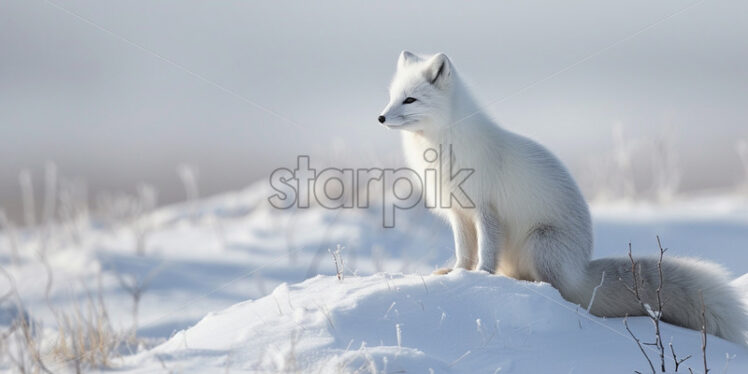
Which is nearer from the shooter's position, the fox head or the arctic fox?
the arctic fox

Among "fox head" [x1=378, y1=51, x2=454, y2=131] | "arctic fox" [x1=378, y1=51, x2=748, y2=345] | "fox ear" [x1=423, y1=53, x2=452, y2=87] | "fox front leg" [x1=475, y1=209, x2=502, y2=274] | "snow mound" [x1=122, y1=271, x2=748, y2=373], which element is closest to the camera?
"snow mound" [x1=122, y1=271, x2=748, y2=373]

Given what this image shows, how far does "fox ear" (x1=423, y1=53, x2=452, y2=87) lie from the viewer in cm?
395

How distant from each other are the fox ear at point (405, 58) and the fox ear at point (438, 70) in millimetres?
353

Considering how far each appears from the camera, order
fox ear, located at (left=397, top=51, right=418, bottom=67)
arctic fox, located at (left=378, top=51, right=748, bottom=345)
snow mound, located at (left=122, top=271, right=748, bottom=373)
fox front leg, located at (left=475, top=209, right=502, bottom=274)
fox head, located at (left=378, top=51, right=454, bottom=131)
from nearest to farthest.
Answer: snow mound, located at (left=122, top=271, right=748, bottom=373)
arctic fox, located at (left=378, top=51, right=748, bottom=345)
fox front leg, located at (left=475, top=209, right=502, bottom=274)
fox head, located at (left=378, top=51, right=454, bottom=131)
fox ear, located at (left=397, top=51, right=418, bottom=67)

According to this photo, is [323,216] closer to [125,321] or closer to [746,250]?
[125,321]

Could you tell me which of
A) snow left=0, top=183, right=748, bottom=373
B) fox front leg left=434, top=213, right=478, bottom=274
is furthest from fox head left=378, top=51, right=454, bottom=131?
snow left=0, top=183, right=748, bottom=373

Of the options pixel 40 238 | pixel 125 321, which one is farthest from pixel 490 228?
pixel 40 238

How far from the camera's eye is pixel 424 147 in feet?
13.0

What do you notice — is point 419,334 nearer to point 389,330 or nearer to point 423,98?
point 389,330

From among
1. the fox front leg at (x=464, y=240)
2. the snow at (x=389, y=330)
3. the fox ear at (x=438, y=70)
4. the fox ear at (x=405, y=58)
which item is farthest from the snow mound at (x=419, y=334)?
the fox ear at (x=405, y=58)

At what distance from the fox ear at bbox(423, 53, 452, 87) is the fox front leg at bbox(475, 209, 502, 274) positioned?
0.87 meters

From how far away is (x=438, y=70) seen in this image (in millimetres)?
3959

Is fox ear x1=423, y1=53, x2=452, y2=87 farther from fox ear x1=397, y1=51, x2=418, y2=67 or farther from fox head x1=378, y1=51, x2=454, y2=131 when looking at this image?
fox ear x1=397, y1=51, x2=418, y2=67

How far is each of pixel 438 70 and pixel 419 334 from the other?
1770 millimetres
